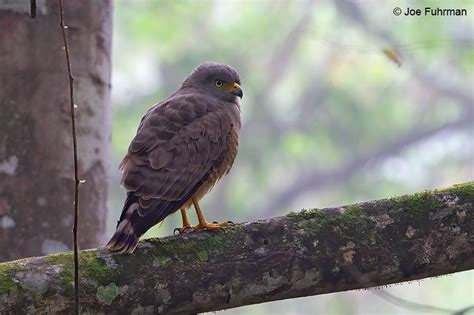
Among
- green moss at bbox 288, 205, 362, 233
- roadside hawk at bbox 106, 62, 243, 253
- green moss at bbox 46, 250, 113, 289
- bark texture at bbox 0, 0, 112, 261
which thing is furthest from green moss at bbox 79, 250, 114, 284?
bark texture at bbox 0, 0, 112, 261

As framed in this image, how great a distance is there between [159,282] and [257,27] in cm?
1452

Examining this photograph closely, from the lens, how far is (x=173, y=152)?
4.19 metres

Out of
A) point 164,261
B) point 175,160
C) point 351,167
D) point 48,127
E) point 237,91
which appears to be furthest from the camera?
point 351,167

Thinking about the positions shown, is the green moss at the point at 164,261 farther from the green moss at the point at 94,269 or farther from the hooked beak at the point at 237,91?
the hooked beak at the point at 237,91

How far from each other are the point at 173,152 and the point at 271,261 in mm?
979

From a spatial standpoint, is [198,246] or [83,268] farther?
[198,246]

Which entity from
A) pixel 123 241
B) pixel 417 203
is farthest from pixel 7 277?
pixel 417 203

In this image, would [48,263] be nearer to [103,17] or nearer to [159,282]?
[159,282]

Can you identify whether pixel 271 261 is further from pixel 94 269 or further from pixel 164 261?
pixel 94 269

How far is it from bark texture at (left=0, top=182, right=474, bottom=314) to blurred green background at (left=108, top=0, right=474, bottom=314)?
12824 mm

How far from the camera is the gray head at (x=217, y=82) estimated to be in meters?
5.15

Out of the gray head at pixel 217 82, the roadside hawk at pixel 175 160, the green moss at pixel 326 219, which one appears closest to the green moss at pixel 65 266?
the roadside hawk at pixel 175 160

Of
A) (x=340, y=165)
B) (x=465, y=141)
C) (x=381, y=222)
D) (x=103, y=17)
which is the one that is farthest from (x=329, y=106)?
(x=381, y=222)

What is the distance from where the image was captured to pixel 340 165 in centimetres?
1794
